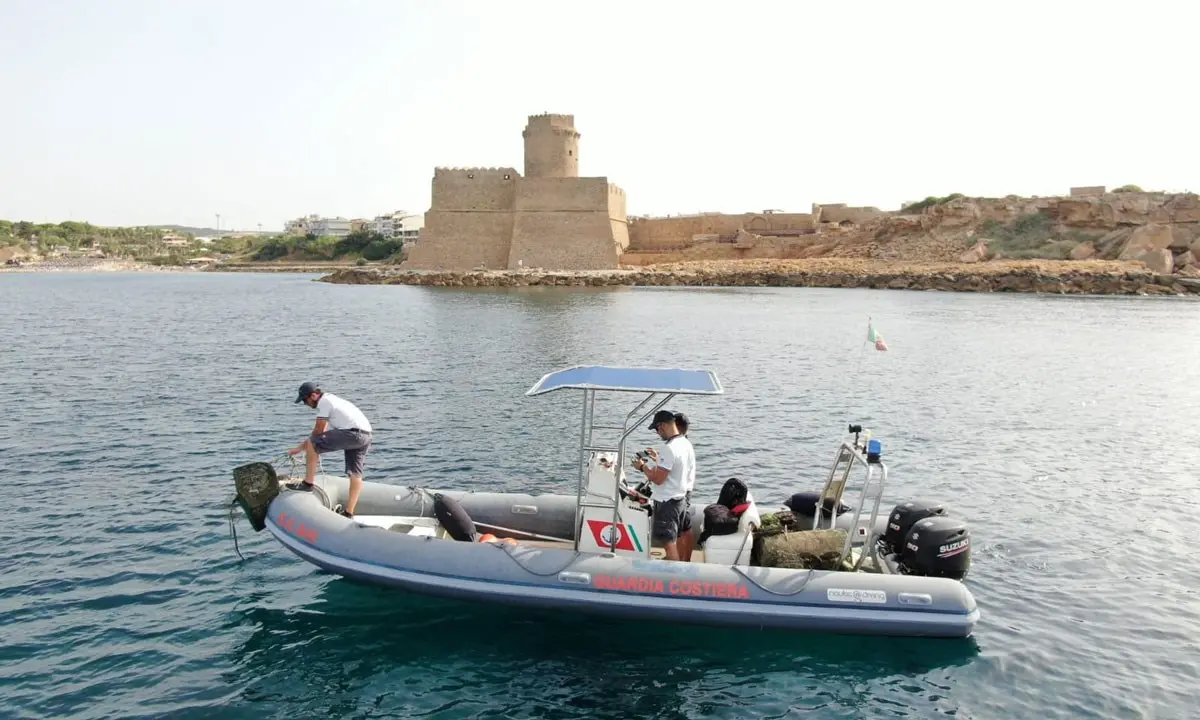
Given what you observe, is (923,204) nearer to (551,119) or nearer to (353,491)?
(551,119)

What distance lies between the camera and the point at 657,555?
7.29 metres

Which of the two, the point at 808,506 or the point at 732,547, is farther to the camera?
the point at 808,506

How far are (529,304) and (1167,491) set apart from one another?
30454 mm

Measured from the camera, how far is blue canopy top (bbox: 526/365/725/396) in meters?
6.84

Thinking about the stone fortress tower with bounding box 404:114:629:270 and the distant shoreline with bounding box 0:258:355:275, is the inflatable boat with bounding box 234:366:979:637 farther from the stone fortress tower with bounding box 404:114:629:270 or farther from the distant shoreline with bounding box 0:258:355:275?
the distant shoreline with bounding box 0:258:355:275

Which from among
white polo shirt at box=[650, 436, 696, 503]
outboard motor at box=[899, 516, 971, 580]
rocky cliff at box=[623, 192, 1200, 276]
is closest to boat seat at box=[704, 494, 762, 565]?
white polo shirt at box=[650, 436, 696, 503]

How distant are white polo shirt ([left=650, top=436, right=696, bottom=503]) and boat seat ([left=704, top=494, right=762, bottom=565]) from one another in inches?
20.7

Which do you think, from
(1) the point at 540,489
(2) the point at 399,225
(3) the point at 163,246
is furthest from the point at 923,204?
(3) the point at 163,246

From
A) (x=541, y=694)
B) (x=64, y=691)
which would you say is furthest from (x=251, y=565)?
(x=541, y=694)

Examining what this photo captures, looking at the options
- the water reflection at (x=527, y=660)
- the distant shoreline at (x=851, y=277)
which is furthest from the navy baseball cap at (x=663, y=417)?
the distant shoreline at (x=851, y=277)

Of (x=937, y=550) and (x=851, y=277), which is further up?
(x=851, y=277)

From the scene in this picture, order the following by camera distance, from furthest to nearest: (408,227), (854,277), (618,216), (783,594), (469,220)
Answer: (408,227) < (618,216) < (469,220) < (854,277) < (783,594)

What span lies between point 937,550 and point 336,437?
5274 millimetres

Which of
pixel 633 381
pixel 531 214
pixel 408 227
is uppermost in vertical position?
pixel 408 227
